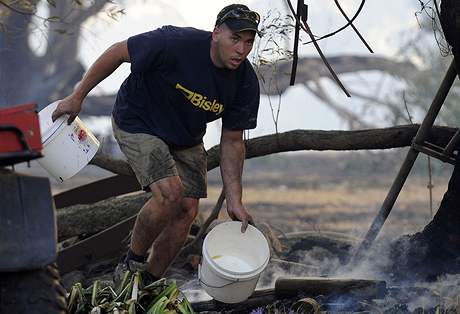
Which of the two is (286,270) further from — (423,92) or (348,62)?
(348,62)

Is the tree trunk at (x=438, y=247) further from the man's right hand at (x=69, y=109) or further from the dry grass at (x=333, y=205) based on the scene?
the dry grass at (x=333, y=205)

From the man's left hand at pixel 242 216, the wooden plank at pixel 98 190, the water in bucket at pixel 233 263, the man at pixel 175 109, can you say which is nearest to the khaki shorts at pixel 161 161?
the man at pixel 175 109

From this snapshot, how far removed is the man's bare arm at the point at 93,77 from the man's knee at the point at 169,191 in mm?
671

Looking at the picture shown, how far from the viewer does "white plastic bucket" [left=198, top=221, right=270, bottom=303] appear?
248 inches

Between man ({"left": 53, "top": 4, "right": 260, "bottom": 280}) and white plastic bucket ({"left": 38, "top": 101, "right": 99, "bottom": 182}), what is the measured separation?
9cm

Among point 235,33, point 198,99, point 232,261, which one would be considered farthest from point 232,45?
point 232,261

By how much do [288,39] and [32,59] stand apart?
61.4 feet

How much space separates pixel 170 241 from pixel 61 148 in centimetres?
95

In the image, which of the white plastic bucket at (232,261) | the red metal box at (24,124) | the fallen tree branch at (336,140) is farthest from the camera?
the fallen tree branch at (336,140)

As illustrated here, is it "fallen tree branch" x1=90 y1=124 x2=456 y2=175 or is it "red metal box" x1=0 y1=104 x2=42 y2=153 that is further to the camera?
"fallen tree branch" x1=90 y1=124 x2=456 y2=175

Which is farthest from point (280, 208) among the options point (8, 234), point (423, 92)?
point (8, 234)

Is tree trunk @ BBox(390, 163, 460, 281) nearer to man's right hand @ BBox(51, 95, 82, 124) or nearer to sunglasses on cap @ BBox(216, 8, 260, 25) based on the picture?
sunglasses on cap @ BBox(216, 8, 260, 25)

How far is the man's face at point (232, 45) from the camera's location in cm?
646

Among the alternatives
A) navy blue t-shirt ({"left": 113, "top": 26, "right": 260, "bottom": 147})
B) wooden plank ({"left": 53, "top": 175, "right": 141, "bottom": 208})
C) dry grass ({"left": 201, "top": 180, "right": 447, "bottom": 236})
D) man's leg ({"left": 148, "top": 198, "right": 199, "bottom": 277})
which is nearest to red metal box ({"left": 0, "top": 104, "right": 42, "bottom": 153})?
navy blue t-shirt ({"left": 113, "top": 26, "right": 260, "bottom": 147})
